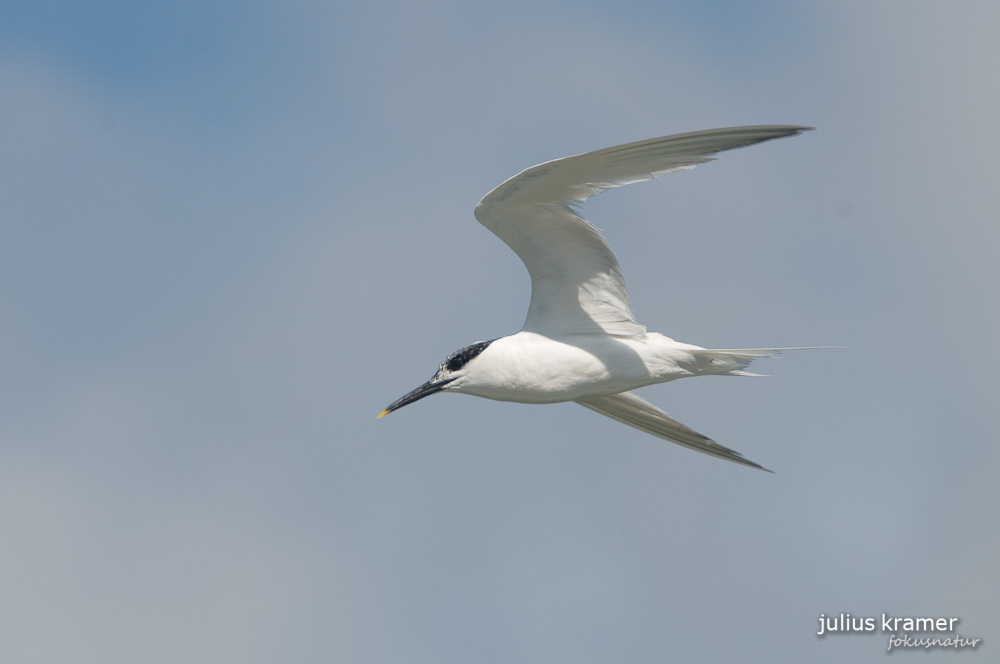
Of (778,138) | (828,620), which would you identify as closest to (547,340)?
(778,138)

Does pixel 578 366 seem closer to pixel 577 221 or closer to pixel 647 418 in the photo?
pixel 577 221

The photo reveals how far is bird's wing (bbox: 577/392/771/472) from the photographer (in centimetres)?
1117

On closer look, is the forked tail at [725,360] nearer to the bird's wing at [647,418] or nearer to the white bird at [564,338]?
the white bird at [564,338]

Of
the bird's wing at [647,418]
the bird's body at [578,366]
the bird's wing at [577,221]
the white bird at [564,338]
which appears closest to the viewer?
the bird's wing at [577,221]

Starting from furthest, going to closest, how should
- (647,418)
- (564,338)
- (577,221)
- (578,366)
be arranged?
(647,418) → (564,338) → (578,366) → (577,221)

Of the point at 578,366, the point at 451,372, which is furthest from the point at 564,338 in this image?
the point at 451,372

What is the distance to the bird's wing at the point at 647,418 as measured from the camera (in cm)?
1117

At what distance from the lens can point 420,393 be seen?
34.9 ft

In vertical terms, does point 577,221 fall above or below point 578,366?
above

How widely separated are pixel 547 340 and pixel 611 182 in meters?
1.84

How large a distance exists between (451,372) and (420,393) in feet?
1.48

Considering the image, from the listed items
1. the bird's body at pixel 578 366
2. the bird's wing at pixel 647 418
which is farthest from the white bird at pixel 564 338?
the bird's wing at pixel 647 418

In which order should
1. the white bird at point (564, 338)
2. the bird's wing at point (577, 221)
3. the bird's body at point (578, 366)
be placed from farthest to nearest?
1. the bird's body at point (578, 366)
2. the white bird at point (564, 338)
3. the bird's wing at point (577, 221)

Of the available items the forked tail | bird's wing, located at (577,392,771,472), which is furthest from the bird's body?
bird's wing, located at (577,392,771,472)
